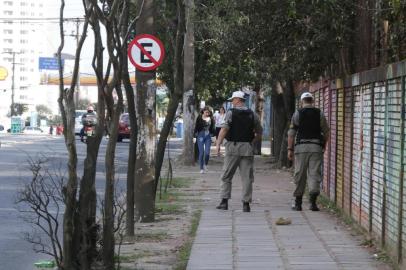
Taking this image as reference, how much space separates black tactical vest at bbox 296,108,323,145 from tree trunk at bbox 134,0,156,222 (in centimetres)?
251

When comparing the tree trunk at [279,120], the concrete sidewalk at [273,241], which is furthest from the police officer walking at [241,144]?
the tree trunk at [279,120]

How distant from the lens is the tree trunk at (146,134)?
11.5m

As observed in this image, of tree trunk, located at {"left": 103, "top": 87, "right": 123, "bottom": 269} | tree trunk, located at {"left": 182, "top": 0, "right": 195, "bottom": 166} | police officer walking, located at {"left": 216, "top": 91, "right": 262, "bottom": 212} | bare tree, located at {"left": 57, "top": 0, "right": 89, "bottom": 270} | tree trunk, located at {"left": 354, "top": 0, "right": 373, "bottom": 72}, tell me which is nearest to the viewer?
bare tree, located at {"left": 57, "top": 0, "right": 89, "bottom": 270}

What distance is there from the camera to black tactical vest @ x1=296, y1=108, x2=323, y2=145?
1304 cm

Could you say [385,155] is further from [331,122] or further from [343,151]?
[331,122]

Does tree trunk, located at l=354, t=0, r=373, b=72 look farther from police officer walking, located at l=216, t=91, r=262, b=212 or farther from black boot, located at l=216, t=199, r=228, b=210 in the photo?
black boot, located at l=216, t=199, r=228, b=210

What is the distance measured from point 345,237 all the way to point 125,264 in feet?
9.82

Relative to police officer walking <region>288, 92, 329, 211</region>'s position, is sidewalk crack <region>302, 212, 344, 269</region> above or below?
below

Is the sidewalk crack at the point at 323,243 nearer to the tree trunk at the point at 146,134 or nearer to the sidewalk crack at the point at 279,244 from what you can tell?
the sidewalk crack at the point at 279,244

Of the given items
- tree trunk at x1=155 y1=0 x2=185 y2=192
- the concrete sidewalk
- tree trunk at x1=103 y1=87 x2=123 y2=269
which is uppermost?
tree trunk at x1=155 y1=0 x2=185 y2=192

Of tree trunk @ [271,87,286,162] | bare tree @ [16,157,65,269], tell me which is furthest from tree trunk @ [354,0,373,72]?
tree trunk @ [271,87,286,162]

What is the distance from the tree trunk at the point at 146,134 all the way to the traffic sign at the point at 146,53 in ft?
0.49

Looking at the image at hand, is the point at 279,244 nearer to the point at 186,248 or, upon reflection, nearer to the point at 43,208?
the point at 186,248

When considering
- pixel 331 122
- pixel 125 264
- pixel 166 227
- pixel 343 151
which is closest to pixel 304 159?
pixel 343 151
